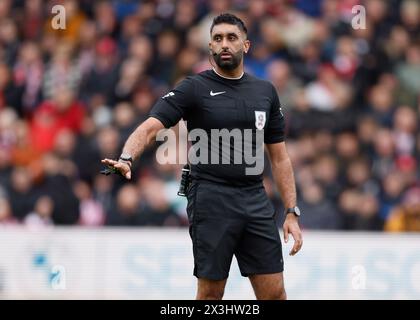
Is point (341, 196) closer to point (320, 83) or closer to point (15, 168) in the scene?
point (320, 83)

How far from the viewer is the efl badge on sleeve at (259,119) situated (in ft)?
26.9

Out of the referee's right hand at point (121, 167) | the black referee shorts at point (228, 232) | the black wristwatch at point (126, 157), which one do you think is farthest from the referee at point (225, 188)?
the referee's right hand at point (121, 167)

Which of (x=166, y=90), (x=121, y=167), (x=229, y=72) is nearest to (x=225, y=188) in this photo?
(x=229, y=72)

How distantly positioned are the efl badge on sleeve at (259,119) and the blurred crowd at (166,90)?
210 inches

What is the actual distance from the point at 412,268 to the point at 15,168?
17.9 ft

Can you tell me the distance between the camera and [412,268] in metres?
12.4

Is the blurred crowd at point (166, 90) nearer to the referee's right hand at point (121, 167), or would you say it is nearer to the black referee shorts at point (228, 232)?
the black referee shorts at point (228, 232)

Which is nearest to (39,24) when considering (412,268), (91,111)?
(91,111)

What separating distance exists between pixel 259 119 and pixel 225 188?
577mm

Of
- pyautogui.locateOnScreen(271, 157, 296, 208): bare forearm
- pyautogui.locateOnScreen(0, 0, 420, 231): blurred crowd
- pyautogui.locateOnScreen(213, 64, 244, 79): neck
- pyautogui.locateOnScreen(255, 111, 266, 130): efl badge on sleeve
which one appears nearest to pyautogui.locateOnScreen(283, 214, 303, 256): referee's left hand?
pyautogui.locateOnScreen(271, 157, 296, 208): bare forearm

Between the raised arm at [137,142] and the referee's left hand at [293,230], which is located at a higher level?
the raised arm at [137,142]

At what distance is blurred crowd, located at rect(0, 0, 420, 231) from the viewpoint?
13.8m

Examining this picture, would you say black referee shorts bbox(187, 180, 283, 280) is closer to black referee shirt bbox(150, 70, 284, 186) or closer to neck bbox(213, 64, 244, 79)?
black referee shirt bbox(150, 70, 284, 186)

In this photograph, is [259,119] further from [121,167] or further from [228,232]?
[121,167]
